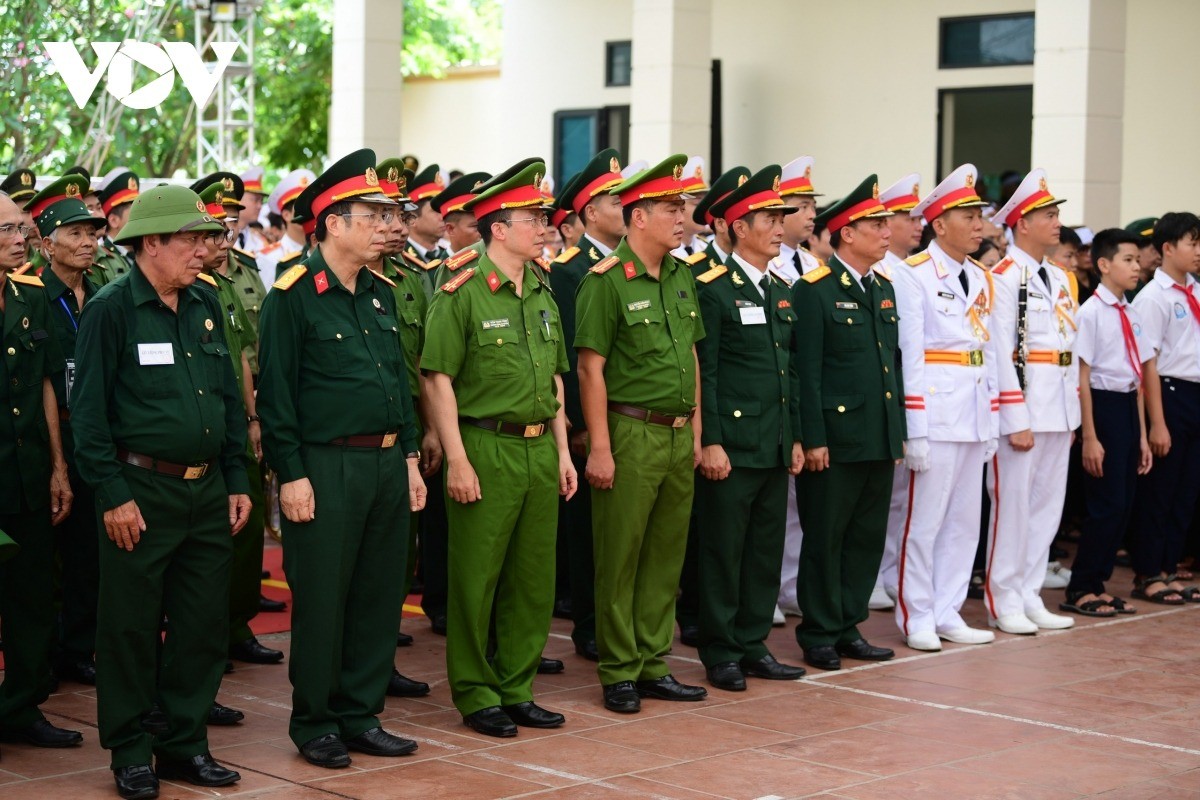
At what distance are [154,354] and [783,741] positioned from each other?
8.76 ft

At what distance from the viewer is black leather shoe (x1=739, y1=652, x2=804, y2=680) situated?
7.24m

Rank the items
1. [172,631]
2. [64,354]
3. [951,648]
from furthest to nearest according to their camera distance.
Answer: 1. [951,648]
2. [64,354]
3. [172,631]

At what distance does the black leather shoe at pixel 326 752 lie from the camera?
570cm

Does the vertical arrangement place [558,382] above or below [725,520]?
above

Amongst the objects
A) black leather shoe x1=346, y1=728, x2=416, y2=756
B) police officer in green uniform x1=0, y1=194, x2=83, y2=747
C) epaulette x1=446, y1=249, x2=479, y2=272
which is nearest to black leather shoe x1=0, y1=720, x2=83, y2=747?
police officer in green uniform x1=0, y1=194, x2=83, y2=747

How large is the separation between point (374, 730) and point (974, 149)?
13986mm

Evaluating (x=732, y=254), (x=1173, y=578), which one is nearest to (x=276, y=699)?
(x=732, y=254)

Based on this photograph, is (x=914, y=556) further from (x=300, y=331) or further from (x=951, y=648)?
(x=300, y=331)

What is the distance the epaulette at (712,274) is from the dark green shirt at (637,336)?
0.35 metres

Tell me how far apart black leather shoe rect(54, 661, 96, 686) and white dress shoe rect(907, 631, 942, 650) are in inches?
147

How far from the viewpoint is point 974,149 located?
60.4 ft

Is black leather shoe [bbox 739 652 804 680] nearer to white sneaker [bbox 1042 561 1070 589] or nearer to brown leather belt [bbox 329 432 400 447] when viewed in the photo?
brown leather belt [bbox 329 432 400 447]

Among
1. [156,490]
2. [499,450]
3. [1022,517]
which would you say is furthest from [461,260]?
[1022,517]

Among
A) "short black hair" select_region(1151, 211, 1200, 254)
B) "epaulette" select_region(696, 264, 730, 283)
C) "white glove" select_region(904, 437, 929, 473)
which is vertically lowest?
"white glove" select_region(904, 437, 929, 473)
